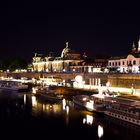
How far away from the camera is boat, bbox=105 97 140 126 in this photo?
35.6 m

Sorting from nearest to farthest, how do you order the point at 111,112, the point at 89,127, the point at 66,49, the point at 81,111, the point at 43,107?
the point at 89,127
the point at 111,112
the point at 81,111
the point at 43,107
the point at 66,49

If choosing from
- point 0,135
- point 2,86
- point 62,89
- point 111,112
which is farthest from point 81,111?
point 2,86

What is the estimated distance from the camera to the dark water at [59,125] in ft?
110

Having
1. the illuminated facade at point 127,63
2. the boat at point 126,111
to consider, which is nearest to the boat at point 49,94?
the illuminated facade at point 127,63

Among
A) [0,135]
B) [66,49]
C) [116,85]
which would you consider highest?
[66,49]

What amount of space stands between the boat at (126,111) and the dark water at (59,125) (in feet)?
2.51

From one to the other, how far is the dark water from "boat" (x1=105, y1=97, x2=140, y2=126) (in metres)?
0.76

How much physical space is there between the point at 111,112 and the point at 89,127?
422 cm

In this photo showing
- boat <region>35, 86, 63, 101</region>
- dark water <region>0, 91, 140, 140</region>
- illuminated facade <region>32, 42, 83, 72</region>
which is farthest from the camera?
illuminated facade <region>32, 42, 83, 72</region>

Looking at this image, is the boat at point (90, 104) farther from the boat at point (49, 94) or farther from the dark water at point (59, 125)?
the boat at point (49, 94)

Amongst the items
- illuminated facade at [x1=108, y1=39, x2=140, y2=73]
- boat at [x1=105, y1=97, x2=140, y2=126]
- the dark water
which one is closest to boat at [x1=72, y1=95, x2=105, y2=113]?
the dark water

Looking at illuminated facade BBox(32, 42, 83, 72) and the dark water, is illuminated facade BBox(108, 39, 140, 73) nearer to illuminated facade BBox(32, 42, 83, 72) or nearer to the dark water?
illuminated facade BBox(32, 42, 83, 72)

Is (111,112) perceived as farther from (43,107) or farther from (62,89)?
(62,89)

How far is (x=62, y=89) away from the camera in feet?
207
